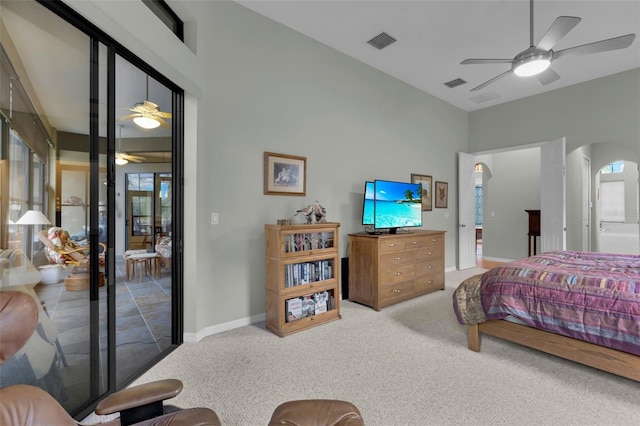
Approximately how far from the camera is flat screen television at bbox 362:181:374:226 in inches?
155

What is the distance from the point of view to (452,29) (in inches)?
139

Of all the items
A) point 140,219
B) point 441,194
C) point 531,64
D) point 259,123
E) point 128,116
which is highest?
point 531,64

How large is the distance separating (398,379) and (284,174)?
234 cm

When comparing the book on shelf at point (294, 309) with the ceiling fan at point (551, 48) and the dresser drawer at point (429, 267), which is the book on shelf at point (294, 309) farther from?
the ceiling fan at point (551, 48)

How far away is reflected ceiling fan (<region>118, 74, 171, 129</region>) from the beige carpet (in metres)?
2.01

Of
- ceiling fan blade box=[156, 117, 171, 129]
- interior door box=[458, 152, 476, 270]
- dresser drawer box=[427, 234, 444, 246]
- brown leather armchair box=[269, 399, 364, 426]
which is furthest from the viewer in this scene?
interior door box=[458, 152, 476, 270]

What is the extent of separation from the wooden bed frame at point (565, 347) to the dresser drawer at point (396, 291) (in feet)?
3.87

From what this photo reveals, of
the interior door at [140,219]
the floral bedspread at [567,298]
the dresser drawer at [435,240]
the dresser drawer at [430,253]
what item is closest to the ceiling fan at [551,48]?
the floral bedspread at [567,298]

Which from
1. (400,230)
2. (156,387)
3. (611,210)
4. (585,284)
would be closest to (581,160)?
(611,210)

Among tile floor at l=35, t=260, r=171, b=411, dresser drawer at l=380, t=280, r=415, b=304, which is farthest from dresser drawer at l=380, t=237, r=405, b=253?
tile floor at l=35, t=260, r=171, b=411

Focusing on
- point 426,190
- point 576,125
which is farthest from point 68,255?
point 576,125

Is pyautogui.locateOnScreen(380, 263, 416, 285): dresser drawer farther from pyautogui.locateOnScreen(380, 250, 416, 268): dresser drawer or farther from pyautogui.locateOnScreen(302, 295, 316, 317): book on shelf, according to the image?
pyautogui.locateOnScreen(302, 295, 316, 317): book on shelf

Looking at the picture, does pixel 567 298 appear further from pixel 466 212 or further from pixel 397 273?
pixel 466 212

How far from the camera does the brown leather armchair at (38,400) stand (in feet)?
3.05
